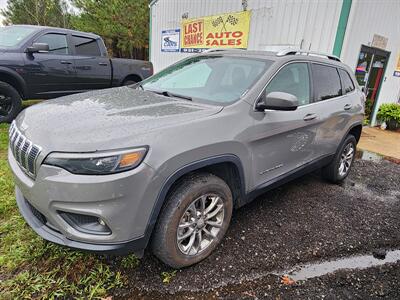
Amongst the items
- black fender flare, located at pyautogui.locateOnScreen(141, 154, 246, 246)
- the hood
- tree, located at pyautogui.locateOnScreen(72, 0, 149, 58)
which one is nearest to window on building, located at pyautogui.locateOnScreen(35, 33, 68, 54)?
the hood

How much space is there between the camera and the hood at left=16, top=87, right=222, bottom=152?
182cm

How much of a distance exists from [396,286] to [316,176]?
234 cm

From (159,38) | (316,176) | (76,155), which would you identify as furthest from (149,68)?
(76,155)

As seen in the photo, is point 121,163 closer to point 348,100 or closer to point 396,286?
point 396,286

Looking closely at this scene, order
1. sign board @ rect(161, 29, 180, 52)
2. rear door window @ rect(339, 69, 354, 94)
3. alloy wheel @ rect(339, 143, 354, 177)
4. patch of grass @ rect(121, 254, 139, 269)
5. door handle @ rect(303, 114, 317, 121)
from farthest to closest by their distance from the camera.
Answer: sign board @ rect(161, 29, 180, 52) → alloy wheel @ rect(339, 143, 354, 177) → rear door window @ rect(339, 69, 354, 94) → door handle @ rect(303, 114, 317, 121) → patch of grass @ rect(121, 254, 139, 269)

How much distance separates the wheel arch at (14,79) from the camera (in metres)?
5.24

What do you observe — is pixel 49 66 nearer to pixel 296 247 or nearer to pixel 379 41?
pixel 296 247

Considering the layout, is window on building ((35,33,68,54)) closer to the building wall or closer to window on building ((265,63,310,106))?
the building wall

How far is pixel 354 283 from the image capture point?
95.1 inches

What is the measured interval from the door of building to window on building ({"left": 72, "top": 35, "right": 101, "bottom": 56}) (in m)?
6.77

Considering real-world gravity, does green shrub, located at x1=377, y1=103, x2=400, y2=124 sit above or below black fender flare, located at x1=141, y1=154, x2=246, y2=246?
below

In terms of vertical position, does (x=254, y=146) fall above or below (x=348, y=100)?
below

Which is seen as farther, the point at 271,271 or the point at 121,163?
the point at 271,271

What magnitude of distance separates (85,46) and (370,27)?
23.6 feet
